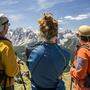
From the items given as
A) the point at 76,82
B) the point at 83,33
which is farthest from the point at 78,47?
the point at 76,82

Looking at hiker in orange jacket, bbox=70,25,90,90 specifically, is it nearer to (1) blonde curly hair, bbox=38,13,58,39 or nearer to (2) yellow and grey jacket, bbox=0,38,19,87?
(1) blonde curly hair, bbox=38,13,58,39

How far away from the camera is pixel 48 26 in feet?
29.6

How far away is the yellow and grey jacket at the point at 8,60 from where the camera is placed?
8.91m

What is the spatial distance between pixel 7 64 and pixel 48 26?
5.00 feet

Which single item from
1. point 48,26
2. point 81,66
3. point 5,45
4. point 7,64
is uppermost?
point 48,26

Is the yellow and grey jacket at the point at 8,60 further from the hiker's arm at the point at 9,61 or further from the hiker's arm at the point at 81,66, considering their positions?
the hiker's arm at the point at 81,66

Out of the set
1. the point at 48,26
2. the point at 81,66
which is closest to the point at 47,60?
the point at 48,26

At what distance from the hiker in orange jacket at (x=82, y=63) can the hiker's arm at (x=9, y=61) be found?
Answer: 1.84 metres

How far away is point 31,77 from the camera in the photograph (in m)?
9.22

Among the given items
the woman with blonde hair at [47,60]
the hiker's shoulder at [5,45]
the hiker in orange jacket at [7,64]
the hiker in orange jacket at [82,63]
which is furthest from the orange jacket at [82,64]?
the hiker's shoulder at [5,45]

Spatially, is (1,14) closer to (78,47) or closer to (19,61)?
(19,61)

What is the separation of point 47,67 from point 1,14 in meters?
2.00

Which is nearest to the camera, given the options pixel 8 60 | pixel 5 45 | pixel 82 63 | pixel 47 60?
pixel 8 60

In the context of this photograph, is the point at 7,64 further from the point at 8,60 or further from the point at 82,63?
the point at 82,63
